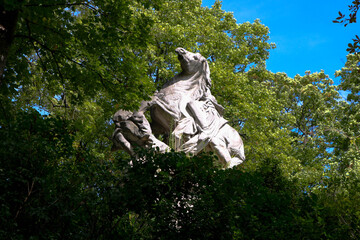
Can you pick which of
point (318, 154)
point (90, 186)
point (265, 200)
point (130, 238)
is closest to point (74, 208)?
point (90, 186)

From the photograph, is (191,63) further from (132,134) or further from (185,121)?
(132,134)

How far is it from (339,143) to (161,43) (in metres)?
11.0

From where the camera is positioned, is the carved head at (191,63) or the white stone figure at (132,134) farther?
the carved head at (191,63)

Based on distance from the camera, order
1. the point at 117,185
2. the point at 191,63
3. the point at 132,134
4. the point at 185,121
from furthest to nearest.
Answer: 1. the point at 191,63
2. the point at 185,121
3. the point at 132,134
4. the point at 117,185

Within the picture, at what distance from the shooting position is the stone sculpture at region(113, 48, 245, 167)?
304 inches

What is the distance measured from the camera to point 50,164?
452 cm

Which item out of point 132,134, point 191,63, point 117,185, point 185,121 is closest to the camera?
point 117,185

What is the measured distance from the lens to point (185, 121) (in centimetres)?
812

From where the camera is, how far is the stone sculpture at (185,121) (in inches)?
304

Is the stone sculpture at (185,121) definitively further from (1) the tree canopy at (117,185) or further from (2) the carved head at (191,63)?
(1) the tree canopy at (117,185)

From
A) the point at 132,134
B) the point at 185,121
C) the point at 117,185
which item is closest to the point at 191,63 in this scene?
the point at 185,121

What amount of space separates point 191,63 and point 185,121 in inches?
55.4

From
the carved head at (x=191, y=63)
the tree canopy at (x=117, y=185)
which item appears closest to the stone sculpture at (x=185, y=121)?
the carved head at (x=191, y=63)

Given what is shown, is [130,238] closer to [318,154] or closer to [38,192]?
[38,192]
